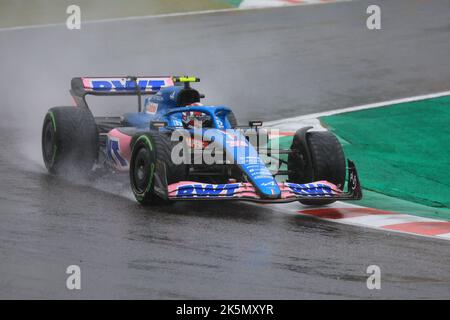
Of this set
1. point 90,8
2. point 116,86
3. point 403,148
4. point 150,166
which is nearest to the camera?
point 150,166

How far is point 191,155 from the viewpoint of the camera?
1268 centimetres

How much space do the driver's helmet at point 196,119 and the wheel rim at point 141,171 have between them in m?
0.78

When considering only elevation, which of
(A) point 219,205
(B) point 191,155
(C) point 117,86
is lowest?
(A) point 219,205

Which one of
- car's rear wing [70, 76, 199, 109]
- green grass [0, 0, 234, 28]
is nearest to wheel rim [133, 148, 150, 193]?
car's rear wing [70, 76, 199, 109]

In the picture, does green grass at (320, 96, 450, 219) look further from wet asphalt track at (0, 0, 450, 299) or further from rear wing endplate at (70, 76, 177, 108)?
rear wing endplate at (70, 76, 177, 108)

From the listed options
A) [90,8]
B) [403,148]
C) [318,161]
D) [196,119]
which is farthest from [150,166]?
[90,8]

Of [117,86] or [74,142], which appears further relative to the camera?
[117,86]

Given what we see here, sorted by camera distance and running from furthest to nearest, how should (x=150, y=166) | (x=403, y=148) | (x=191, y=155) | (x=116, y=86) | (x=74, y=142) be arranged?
(x=403, y=148)
(x=116, y=86)
(x=74, y=142)
(x=191, y=155)
(x=150, y=166)

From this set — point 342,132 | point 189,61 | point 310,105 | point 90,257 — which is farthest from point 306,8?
point 90,257

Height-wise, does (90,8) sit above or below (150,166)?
above

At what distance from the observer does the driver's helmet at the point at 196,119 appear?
527 inches

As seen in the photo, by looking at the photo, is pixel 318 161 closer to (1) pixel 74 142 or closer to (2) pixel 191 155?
(2) pixel 191 155

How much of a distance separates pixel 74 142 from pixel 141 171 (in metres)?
1.66

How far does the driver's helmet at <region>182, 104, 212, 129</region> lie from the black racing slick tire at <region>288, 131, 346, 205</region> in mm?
1011
